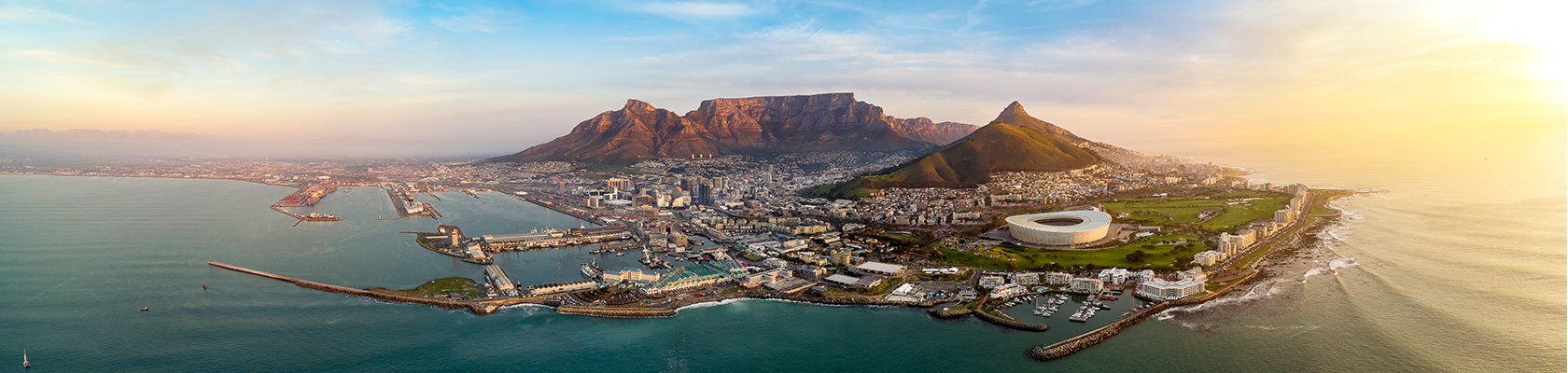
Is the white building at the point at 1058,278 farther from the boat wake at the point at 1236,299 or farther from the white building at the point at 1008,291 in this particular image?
the boat wake at the point at 1236,299

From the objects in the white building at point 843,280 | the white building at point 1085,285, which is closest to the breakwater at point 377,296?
the white building at point 843,280

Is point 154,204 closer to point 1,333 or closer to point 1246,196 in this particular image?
point 1,333

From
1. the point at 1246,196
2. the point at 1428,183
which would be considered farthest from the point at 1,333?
the point at 1428,183

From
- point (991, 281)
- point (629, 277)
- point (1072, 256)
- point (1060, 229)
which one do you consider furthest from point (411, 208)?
point (1072, 256)

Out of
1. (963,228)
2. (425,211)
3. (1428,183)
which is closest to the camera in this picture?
(963,228)

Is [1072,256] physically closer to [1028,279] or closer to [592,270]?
[1028,279]
